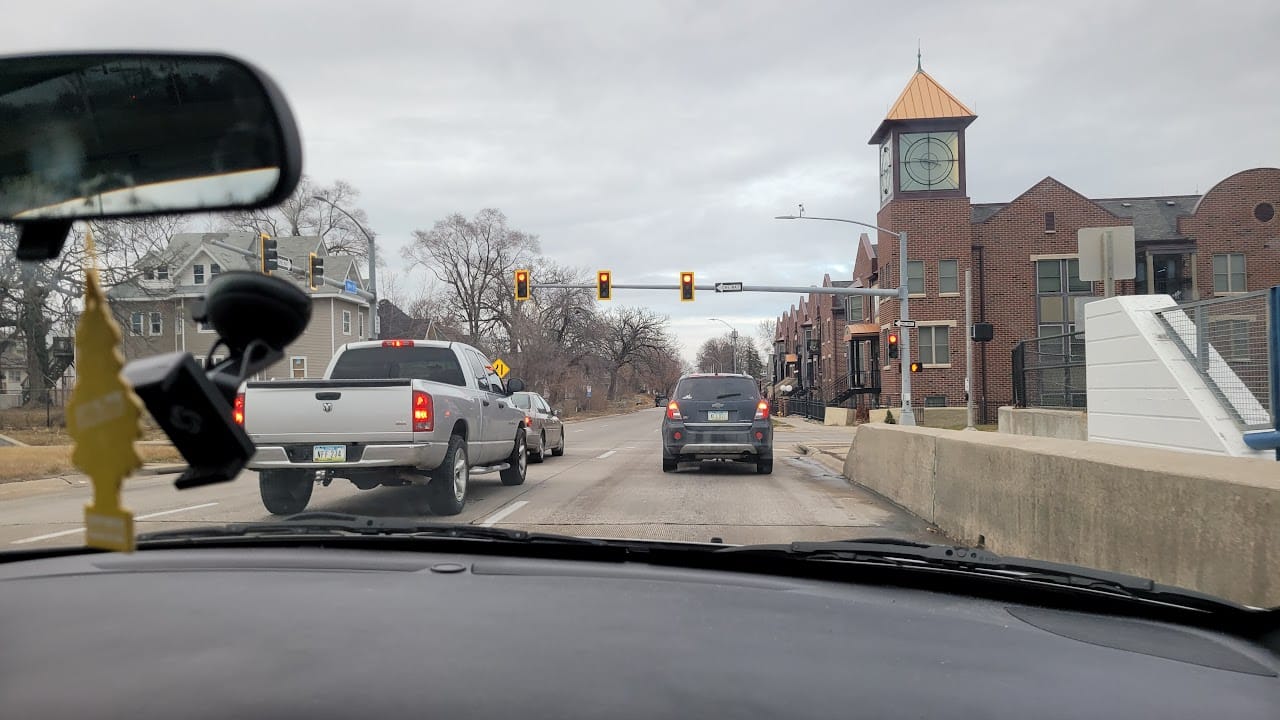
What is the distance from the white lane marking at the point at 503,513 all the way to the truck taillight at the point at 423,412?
1563 mm

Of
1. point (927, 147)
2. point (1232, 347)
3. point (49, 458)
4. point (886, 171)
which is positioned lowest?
point (49, 458)

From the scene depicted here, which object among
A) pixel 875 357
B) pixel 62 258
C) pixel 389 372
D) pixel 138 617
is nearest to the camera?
pixel 62 258

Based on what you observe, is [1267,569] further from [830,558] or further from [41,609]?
[41,609]

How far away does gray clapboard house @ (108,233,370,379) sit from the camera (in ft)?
2.88

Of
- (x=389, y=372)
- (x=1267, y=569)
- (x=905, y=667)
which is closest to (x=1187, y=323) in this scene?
(x=1267, y=569)

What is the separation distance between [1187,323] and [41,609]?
12.1 metres

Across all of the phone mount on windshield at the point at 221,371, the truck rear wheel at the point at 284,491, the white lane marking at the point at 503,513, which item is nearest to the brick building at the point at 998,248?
the white lane marking at the point at 503,513

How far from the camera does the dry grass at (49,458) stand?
79 centimetres

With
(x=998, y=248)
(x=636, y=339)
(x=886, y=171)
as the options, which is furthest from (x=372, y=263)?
(x=636, y=339)

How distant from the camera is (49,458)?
129cm

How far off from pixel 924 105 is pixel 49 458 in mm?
45398

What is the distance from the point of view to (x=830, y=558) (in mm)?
3412

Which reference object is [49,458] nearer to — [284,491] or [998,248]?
[284,491]

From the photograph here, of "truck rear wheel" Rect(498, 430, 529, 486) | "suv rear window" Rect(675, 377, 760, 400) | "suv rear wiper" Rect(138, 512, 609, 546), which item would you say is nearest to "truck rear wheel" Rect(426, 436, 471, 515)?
"truck rear wheel" Rect(498, 430, 529, 486)
